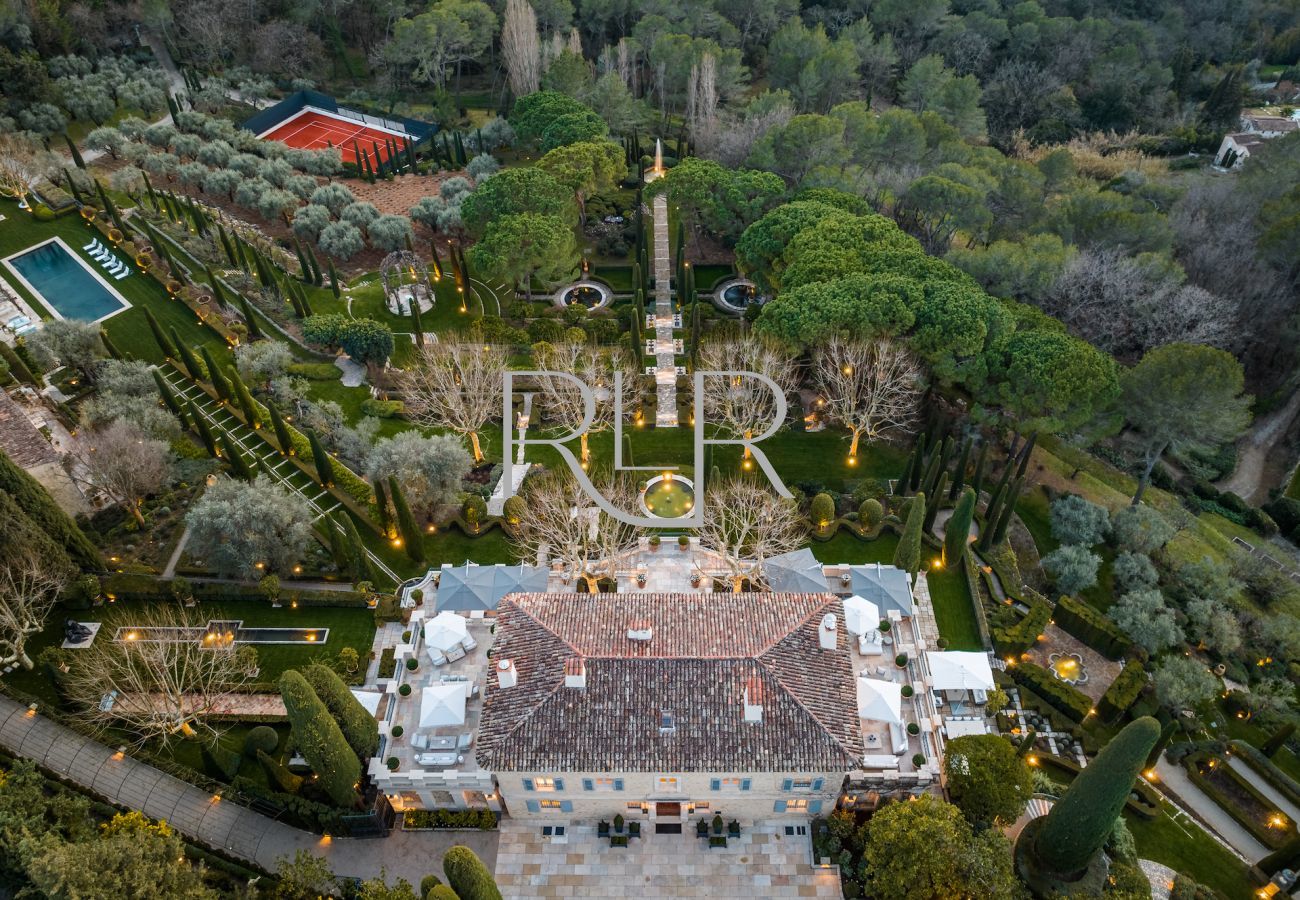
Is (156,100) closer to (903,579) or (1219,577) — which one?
(903,579)

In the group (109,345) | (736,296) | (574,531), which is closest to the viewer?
(574,531)

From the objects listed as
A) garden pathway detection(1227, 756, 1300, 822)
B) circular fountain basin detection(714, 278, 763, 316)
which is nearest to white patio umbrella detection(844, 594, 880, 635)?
garden pathway detection(1227, 756, 1300, 822)

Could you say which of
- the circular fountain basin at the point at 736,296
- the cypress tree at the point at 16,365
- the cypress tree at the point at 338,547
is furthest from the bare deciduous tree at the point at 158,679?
the circular fountain basin at the point at 736,296

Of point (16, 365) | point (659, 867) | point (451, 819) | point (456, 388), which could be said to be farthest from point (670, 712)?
point (16, 365)

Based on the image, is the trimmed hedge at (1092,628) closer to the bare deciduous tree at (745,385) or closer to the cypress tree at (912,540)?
the cypress tree at (912,540)

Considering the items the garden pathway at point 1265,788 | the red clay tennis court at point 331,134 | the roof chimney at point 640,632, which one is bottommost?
the garden pathway at point 1265,788

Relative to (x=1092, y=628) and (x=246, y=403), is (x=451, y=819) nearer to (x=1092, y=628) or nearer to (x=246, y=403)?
(x=246, y=403)

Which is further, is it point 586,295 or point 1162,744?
point 586,295
